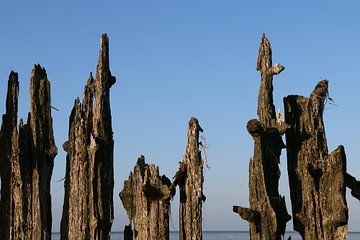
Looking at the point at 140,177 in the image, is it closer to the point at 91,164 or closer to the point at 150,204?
the point at 150,204

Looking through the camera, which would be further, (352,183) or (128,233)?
(352,183)

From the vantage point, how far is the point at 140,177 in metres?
18.8

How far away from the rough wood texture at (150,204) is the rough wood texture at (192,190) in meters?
0.41

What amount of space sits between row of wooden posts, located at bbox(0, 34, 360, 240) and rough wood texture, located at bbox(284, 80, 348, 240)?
0.03 m

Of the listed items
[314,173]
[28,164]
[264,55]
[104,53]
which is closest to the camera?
[28,164]

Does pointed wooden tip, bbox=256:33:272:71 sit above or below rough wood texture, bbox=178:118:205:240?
above

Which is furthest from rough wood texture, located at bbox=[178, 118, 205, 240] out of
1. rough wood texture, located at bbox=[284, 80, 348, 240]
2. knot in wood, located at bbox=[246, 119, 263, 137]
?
rough wood texture, located at bbox=[284, 80, 348, 240]

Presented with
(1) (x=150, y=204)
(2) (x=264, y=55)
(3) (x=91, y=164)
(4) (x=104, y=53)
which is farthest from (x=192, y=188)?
(2) (x=264, y=55)

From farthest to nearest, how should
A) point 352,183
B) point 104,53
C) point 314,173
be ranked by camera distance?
point 352,183, point 314,173, point 104,53

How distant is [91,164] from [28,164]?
179cm

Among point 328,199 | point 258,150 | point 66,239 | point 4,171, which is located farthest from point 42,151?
point 328,199

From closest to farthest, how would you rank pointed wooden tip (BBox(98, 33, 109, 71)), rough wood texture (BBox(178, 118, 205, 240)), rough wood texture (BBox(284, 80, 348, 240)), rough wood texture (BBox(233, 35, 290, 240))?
rough wood texture (BBox(178, 118, 205, 240)), rough wood texture (BBox(284, 80, 348, 240)), rough wood texture (BBox(233, 35, 290, 240)), pointed wooden tip (BBox(98, 33, 109, 71))

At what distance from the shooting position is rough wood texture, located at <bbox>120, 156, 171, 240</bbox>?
60.5ft

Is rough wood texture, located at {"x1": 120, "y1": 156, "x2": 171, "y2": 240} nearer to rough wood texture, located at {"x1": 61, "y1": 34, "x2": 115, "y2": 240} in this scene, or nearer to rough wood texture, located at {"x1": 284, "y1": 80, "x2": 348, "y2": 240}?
rough wood texture, located at {"x1": 61, "y1": 34, "x2": 115, "y2": 240}
